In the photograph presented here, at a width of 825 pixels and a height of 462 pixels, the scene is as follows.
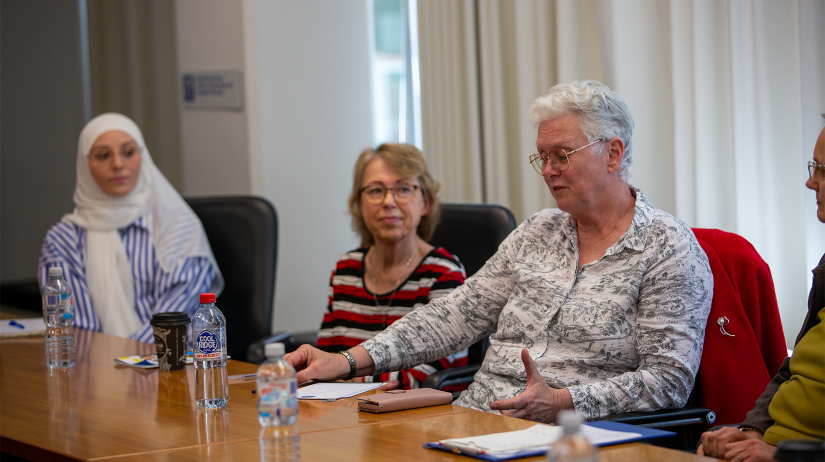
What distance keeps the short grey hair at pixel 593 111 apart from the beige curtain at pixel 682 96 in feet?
2.10

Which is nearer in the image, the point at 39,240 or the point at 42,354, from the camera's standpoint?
the point at 42,354

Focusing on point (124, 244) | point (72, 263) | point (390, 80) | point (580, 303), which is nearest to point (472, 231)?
point (580, 303)

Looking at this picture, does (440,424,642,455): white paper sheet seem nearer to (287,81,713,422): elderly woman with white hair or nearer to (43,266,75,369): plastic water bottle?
(287,81,713,422): elderly woman with white hair

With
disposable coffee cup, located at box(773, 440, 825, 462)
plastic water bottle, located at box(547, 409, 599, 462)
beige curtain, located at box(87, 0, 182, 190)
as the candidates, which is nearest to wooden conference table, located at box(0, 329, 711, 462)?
disposable coffee cup, located at box(773, 440, 825, 462)

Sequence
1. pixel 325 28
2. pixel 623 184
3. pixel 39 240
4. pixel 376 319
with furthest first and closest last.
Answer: pixel 39 240 < pixel 325 28 < pixel 376 319 < pixel 623 184

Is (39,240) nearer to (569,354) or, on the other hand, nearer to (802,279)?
(569,354)

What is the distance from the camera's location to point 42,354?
240 centimetres

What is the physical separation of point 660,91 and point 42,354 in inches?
87.0

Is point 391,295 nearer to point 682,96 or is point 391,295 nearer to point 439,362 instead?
point 439,362

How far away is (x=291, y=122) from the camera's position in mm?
3893

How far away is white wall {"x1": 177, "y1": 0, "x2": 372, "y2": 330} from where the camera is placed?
12.6ft

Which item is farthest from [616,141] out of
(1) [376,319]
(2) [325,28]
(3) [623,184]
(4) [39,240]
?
(4) [39,240]

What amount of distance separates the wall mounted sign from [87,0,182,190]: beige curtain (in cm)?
17

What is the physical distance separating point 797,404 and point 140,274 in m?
2.52
